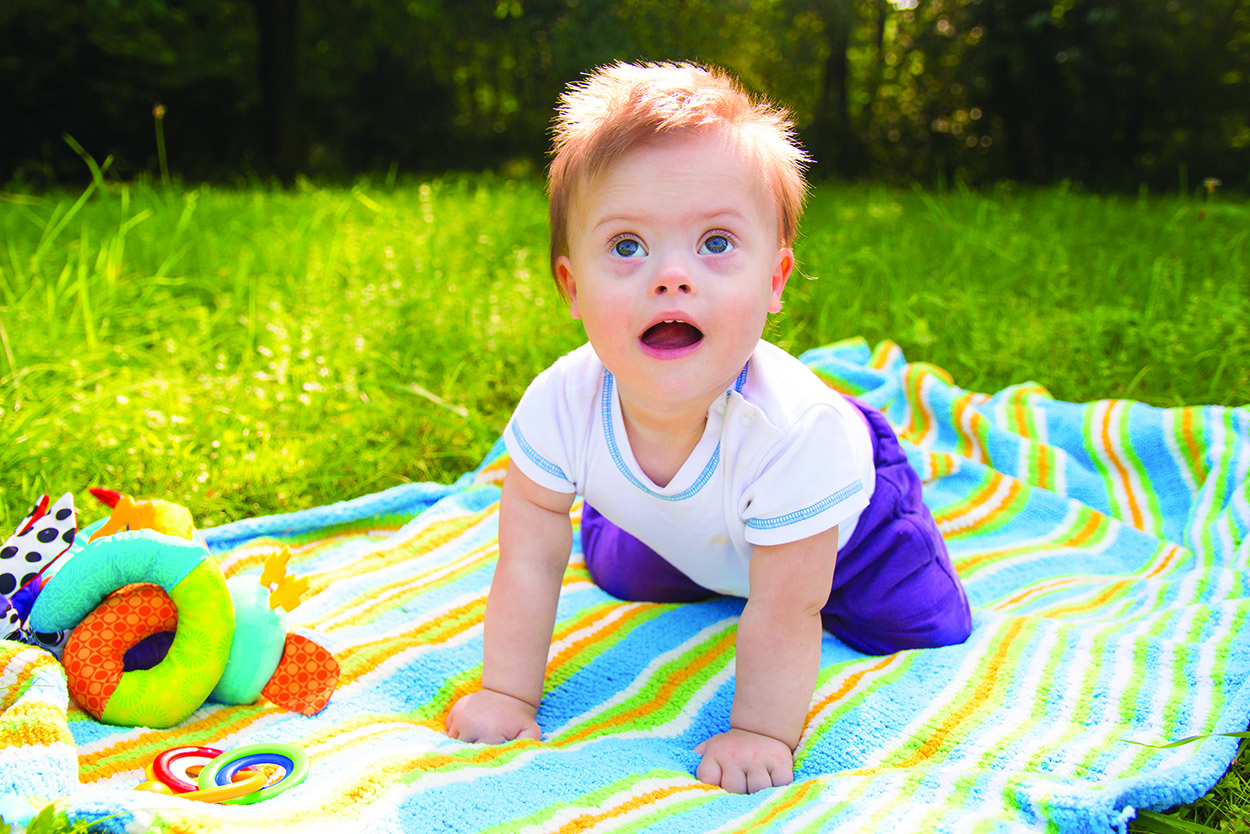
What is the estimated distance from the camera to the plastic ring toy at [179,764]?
128cm

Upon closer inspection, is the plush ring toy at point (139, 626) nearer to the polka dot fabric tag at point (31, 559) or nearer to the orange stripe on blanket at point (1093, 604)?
the polka dot fabric tag at point (31, 559)

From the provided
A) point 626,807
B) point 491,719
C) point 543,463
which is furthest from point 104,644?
point 626,807

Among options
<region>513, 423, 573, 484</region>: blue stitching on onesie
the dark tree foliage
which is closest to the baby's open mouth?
<region>513, 423, 573, 484</region>: blue stitching on onesie

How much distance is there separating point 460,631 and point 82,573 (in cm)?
64

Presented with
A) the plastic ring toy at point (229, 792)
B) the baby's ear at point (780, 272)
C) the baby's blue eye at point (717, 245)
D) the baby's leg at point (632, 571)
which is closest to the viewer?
the plastic ring toy at point (229, 792)

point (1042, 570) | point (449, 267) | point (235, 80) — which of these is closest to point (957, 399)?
point (1042, 570)

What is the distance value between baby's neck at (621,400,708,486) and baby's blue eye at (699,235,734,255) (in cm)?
27

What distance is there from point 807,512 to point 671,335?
0.33m

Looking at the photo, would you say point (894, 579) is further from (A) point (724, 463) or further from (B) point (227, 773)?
(B) point (227, 773)

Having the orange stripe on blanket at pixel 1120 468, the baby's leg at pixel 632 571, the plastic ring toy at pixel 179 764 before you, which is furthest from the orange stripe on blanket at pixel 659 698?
the orange stripe on blanket at pixel 1120 468

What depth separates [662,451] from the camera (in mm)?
1536

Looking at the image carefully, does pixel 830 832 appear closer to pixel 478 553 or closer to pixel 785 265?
pixel 785 265

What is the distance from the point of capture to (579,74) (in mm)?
6441

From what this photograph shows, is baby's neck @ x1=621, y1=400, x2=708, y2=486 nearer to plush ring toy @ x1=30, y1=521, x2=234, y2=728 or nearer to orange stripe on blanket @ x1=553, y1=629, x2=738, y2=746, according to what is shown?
orange stripe on blanket @ x1=553, y1=629, x2=738, y2=746
